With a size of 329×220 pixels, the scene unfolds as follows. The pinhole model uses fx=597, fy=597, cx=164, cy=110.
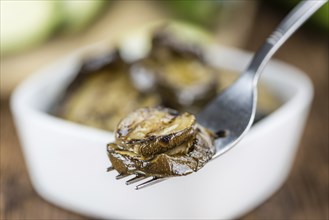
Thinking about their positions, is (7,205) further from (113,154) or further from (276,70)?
(276,70)

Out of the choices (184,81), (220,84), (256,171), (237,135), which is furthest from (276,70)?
(237,135)

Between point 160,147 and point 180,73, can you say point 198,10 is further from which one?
point 160,147

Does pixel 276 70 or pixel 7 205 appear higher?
pixel 276 70

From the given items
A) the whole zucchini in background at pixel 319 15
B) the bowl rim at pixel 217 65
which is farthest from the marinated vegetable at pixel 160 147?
the whole zucchini in background at pixel 319 15

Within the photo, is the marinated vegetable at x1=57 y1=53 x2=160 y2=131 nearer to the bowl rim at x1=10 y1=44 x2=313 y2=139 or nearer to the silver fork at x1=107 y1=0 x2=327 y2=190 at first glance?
the bowl rim at x1=10 y1=44 x2=313 y2=139

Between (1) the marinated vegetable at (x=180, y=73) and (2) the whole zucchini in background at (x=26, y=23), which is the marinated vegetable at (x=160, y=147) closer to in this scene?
(1) the marinated vegetable at (x=180, y=73)

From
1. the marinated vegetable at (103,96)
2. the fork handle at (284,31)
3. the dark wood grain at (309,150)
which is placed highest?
the fork handle at (284,31)
